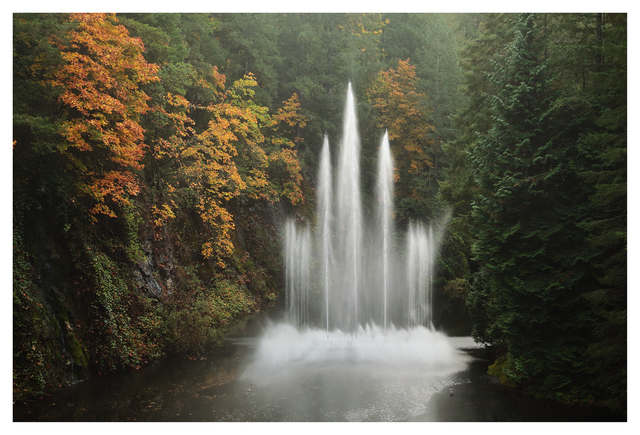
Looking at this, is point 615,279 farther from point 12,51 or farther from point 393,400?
point 12,51

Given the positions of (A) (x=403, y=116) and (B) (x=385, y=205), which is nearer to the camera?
(B) (x=385, y=205)

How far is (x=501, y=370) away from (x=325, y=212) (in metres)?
10.6

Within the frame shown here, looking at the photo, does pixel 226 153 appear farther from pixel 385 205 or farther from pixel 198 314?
pixel 385 205

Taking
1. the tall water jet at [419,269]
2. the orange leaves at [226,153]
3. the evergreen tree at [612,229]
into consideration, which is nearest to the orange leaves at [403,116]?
the tall water jet at [419,269]

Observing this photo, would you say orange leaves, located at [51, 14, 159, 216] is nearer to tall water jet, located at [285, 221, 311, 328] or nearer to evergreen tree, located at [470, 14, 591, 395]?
evergreen tree, located at [470, 14, 591, 395]

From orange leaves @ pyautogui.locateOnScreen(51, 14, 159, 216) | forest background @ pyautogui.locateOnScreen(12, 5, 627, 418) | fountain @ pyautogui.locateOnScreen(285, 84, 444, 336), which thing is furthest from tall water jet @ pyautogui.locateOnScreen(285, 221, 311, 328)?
orange leaves @ pyautogui.locateOnScreen(51, 14, 159, 216)

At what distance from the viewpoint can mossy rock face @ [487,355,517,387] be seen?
31.4 ft

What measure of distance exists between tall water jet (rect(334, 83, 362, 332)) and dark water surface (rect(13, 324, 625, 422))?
7.67 m

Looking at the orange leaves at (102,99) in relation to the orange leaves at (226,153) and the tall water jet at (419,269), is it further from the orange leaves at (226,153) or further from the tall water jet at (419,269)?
the tall water jet at (419,269)

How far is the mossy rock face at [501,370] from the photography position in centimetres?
956

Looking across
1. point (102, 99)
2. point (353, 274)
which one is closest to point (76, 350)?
point (102, 99)

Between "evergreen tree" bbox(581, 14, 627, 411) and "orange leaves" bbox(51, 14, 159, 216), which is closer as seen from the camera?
"evergreen tree" bbox(581, 14, 627, 411)

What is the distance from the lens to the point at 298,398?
27.7 ft

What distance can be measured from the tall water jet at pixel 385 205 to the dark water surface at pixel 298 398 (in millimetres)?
8324
